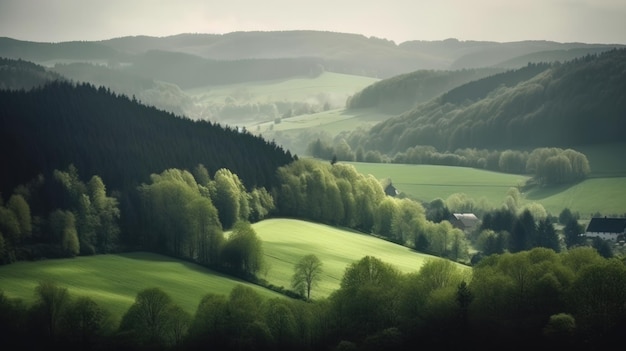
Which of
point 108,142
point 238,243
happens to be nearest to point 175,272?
point 238,243

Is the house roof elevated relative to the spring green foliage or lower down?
lower down

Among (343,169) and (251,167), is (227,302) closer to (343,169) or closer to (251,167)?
Answer: (251,167)

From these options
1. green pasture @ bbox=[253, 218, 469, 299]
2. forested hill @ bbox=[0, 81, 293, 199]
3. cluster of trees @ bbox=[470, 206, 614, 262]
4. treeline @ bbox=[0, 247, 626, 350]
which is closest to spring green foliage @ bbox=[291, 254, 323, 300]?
green pasture @ bbox=[253, 218, 469, 299]

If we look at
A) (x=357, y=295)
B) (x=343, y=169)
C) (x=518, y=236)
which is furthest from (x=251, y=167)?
(x=357, y=295)

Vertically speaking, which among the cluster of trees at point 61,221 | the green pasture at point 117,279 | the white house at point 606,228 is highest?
the cluster of trees at point 61,221

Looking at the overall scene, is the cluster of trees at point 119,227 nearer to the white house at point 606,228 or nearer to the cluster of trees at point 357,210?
the cluster of trees at point 357,210

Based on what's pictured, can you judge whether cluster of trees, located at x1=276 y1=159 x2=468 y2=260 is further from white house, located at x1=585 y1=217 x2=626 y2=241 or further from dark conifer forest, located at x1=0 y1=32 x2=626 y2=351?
white house, located at x1=585 y1=217 x2=626 y2=241

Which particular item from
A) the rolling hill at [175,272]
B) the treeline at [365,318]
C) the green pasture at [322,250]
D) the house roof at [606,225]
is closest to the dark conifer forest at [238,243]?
the treeline at [365,318]

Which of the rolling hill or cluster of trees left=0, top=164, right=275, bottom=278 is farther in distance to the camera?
cluster of trees left=0, top=164, right=275, bottom=278
